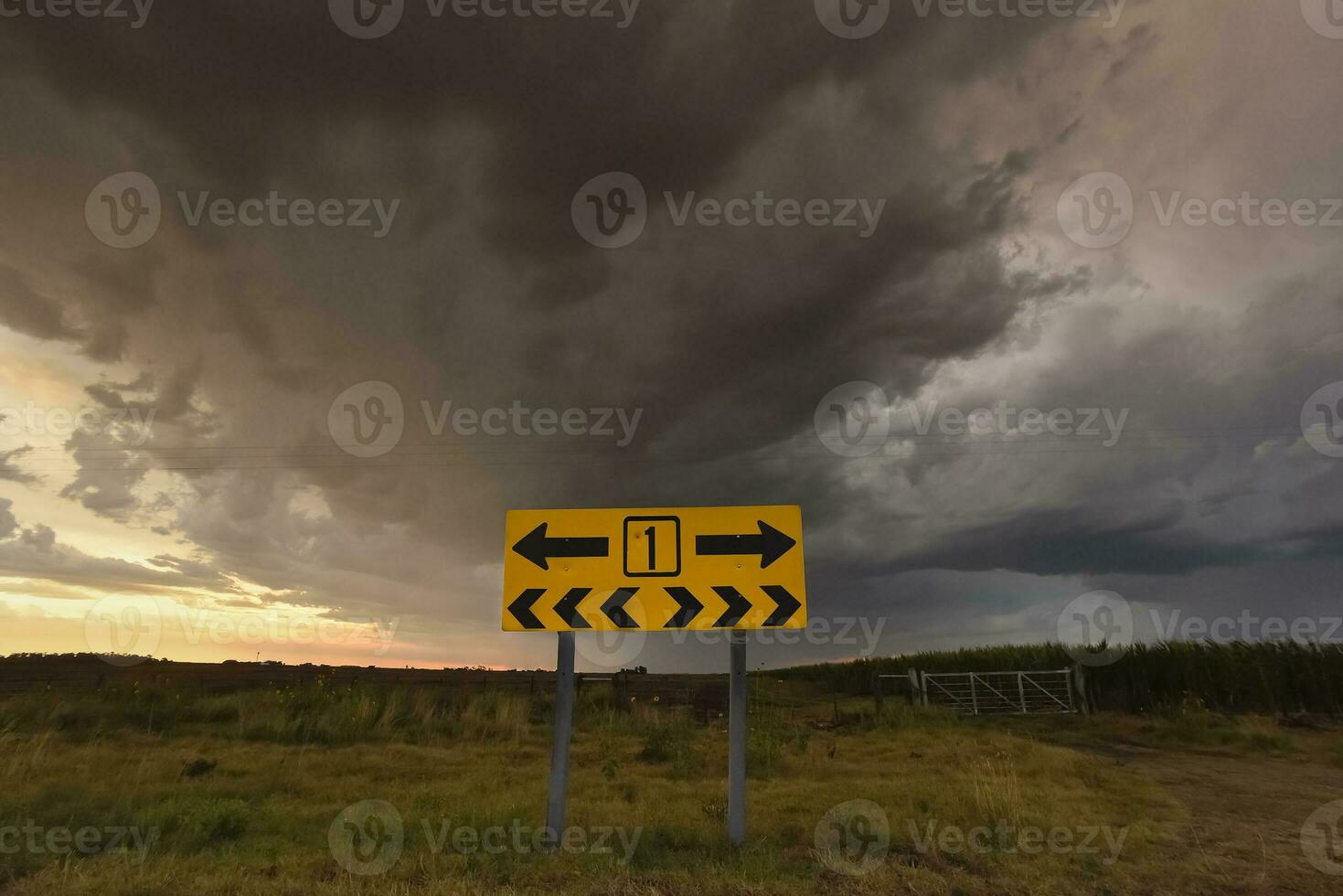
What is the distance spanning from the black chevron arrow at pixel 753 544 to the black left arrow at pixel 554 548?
2.93ft

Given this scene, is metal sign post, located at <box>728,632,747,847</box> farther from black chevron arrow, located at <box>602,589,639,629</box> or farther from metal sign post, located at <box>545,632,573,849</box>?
metal sign post, located at <box>545,632,573,849</box>

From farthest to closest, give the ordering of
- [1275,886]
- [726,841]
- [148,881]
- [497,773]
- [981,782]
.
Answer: [497,773] → [981,782] → [726,841] → [1275,886] → [148,881]

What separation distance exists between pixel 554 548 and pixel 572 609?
0.59 meters

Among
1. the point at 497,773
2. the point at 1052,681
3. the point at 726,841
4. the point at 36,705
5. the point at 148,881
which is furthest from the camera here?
the point at 1052,681

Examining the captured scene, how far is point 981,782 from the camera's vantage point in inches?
348

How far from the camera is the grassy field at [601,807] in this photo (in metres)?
5.24

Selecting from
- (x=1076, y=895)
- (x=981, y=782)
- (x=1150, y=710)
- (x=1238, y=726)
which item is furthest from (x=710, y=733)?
(x=1150, y=710)

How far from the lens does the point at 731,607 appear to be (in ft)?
20.4

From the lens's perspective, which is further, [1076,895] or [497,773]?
[497,773]

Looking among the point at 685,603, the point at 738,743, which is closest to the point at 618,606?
the point at 685,603

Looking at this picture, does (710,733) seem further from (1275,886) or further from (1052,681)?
(1052,681)

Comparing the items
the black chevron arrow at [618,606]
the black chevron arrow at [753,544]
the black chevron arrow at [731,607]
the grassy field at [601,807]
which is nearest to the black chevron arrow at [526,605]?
the black chevron arrow at [618,606]

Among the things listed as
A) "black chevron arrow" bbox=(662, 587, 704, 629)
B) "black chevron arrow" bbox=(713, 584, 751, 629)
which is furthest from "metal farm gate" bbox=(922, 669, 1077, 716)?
"black chevron arrow" bbox=(662, 587, 704, 629)

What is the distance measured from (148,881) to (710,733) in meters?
12.3
